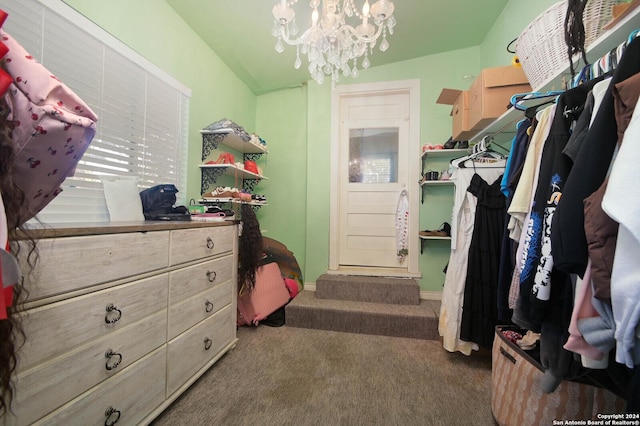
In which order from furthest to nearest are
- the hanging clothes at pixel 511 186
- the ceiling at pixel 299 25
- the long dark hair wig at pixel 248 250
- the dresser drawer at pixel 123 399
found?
the long dark hair wig at pixel 248 250 → the ceiling at pixel 299 25 → the hanging clothes at pixel 511 186 → the dresser drawer at pixel 123 399

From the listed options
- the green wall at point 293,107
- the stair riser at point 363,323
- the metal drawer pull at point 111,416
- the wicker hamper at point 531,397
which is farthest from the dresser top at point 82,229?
the wicker hamper at point 531,397

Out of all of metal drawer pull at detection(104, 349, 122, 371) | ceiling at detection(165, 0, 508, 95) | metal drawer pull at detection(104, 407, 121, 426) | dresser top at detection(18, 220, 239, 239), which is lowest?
metal drawer pull at detection(104, 407, 121, 426)

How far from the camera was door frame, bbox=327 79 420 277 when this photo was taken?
2604 mm

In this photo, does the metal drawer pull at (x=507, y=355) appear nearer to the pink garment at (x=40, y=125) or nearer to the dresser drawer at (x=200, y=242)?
the dresser drawer at (x=200, y=242)

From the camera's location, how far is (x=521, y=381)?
1019 millimetres

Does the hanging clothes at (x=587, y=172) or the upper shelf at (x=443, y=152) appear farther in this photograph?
the upper shelf at (x=443, y=152)

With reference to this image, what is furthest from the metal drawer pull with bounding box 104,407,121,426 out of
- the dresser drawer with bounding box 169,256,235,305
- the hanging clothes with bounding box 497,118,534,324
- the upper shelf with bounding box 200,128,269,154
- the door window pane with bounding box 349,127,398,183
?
the door window pane with bounding box 349,127,398,183

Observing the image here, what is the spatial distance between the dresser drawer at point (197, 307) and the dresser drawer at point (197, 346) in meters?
0.04

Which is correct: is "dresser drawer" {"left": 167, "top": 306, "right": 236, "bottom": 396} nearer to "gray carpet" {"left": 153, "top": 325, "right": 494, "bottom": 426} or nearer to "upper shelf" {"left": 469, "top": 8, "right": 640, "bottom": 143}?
"gray carpet" {"left": 153, "top": 325, "right": 494, "bottom": 426}

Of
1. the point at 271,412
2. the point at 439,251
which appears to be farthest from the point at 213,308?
the point at 439,251

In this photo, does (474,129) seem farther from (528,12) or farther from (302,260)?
(302,260)

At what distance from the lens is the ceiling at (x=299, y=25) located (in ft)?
5.94

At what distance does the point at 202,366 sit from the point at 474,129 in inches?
97.0

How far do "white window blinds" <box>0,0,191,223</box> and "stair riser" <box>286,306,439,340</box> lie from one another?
1565 mm
